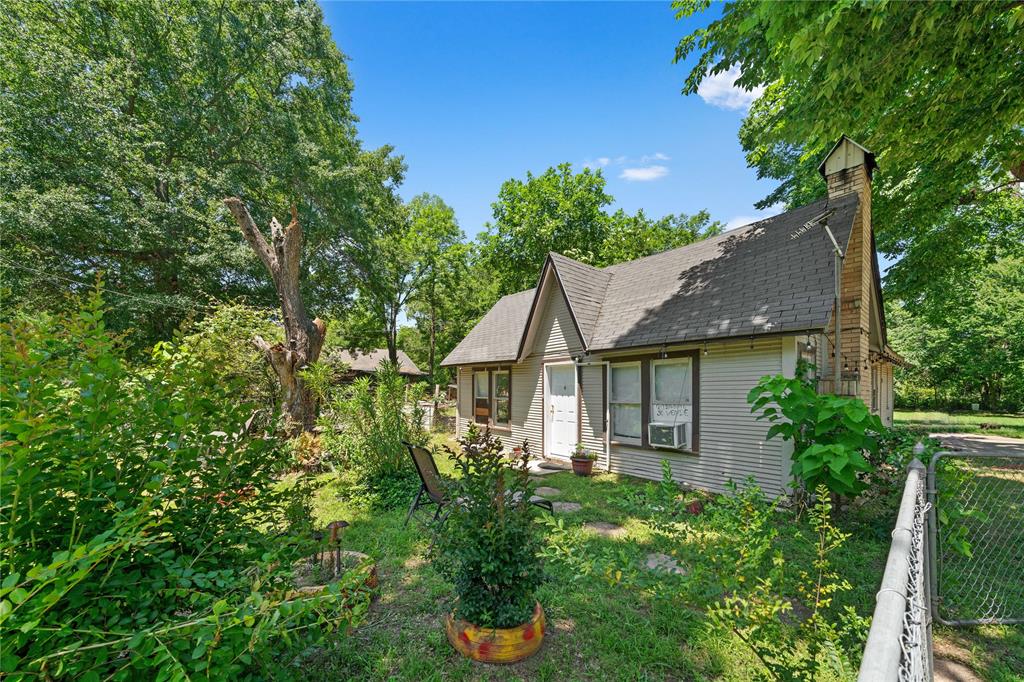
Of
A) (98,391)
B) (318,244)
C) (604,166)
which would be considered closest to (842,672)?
(98,391)

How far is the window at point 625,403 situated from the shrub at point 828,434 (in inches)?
133

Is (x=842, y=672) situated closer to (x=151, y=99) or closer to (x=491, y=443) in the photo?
(x=491, y=443)

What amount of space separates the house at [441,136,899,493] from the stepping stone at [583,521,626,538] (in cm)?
254

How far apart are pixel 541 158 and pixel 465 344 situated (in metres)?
11.0

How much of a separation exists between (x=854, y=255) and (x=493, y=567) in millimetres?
8189

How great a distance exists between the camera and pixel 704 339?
702 centimetres

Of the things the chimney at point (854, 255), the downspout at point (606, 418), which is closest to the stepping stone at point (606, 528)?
the downspout at point (606, 418)

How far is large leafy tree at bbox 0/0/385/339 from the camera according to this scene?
12.7 metres

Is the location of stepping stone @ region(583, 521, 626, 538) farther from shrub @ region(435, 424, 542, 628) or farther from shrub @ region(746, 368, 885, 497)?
shrub @ region(435, 424, 542, 628)

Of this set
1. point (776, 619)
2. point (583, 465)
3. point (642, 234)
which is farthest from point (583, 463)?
point (642, 234)

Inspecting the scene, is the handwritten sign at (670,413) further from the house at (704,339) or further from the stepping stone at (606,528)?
the stepping stone at (606,528)

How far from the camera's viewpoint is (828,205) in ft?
24.7

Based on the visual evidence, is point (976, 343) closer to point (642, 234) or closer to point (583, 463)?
point (642, 234)

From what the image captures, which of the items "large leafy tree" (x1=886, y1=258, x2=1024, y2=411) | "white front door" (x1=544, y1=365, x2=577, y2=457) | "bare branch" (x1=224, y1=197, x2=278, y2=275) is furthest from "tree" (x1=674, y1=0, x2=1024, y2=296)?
"large leafy tree" (x1=886, y1=258, x2=1024, y2=411)
